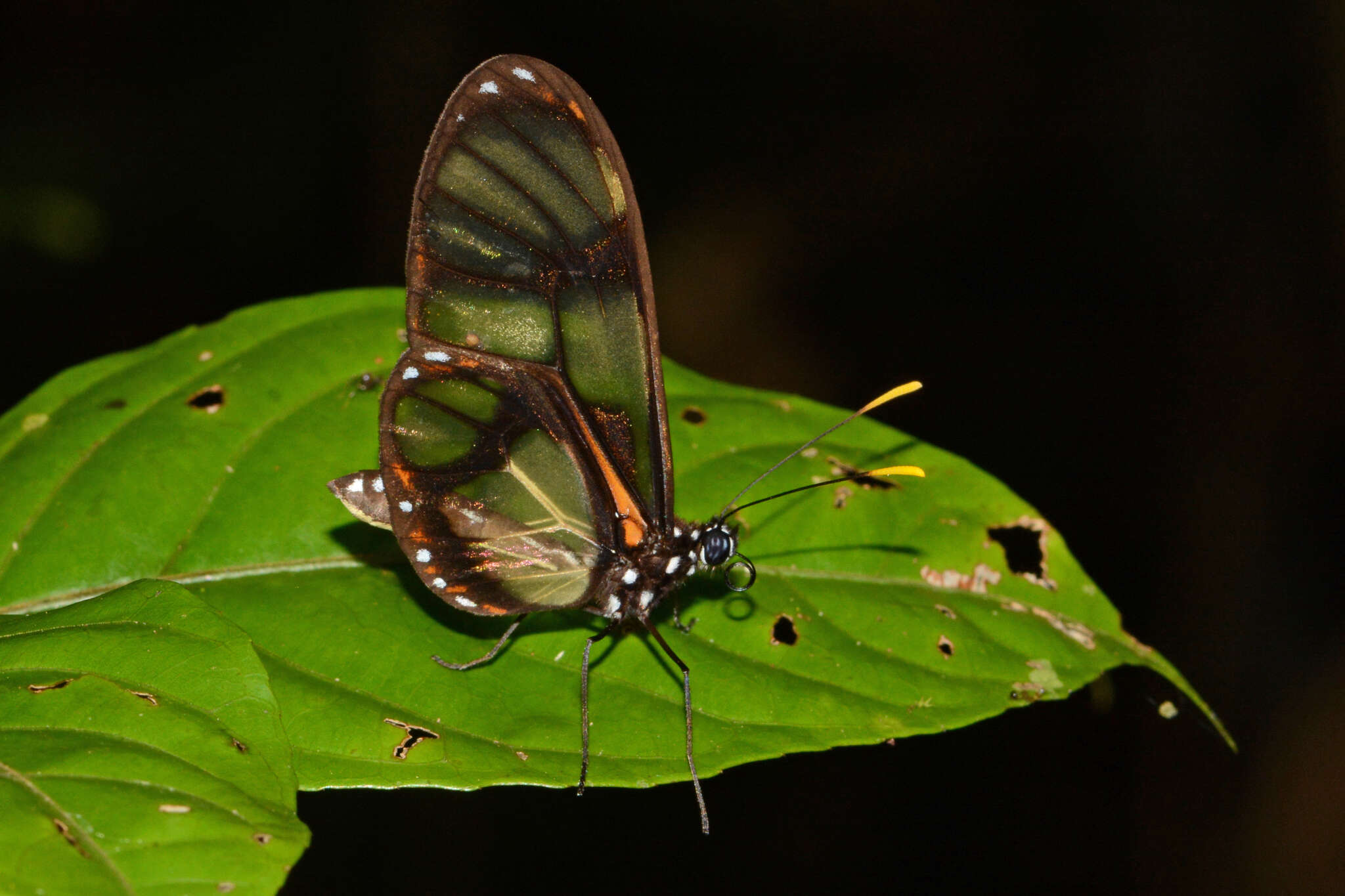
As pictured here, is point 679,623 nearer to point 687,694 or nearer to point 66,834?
point 687,694

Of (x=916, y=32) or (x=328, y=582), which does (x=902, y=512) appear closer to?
(x=328, y=582)

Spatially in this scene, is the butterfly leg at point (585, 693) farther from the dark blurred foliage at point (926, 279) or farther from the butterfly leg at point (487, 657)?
the dark blurred foliage at point (926, 279)

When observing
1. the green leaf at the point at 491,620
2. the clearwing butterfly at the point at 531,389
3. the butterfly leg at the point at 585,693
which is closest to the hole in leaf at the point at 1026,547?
the green leaf at the point at 491,620

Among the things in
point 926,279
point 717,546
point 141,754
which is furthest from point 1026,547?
point 926,279

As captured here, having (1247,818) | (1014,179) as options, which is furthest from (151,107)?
(1247,818)

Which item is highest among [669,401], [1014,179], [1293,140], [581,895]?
[1293,140]

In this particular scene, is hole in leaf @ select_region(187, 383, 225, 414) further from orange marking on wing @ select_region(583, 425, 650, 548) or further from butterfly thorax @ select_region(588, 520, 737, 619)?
butterfly thorax @ select_region(588, 520, 737, 619)
